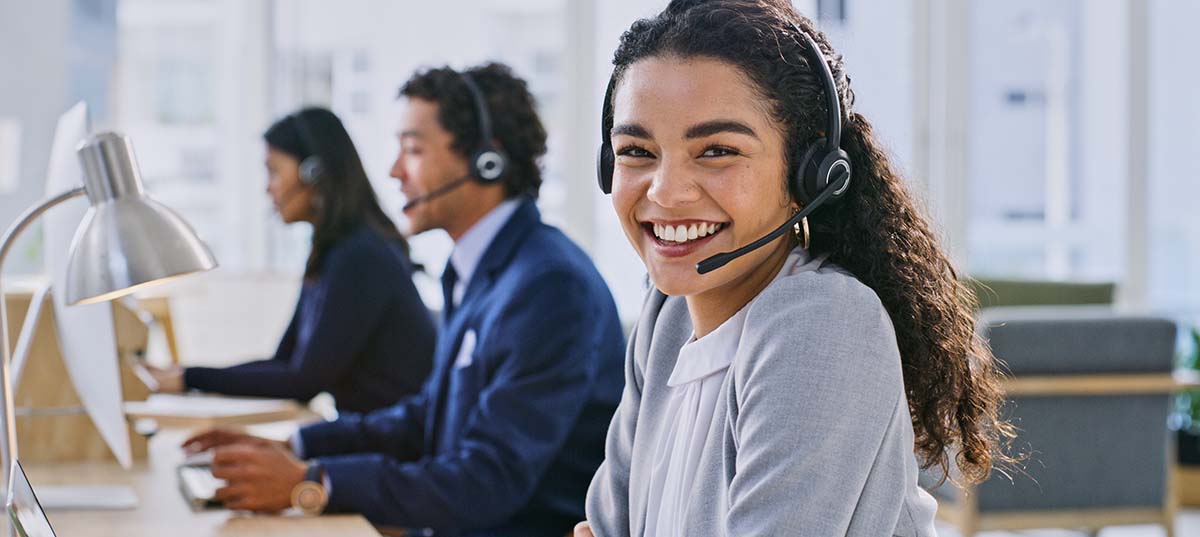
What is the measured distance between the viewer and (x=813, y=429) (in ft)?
3.15

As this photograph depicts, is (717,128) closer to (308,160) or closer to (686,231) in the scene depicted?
(686,231)

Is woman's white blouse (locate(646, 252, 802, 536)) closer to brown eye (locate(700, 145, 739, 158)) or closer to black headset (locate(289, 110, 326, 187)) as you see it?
brown eye (locate(700, 145, 739, 158))

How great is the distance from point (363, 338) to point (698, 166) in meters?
1.64

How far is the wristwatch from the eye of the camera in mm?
1704

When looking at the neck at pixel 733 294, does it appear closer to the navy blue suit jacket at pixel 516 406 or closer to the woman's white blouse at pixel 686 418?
the woman's white blouse at pixel 686 418

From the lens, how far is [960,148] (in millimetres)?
5488

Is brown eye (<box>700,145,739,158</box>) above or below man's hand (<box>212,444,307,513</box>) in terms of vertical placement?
above

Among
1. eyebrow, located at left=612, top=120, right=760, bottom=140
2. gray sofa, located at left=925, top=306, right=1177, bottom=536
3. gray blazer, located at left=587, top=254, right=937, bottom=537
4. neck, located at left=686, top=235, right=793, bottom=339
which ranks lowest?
gray sofa, located at left=925, top=306, right=1177, bottom=536

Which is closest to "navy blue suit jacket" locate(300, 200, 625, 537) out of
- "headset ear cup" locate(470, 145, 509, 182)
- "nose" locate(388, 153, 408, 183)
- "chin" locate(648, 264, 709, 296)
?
"headset ear cup" locate(470, 145, 509, 182)

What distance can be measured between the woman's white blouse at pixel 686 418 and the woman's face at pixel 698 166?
5cm

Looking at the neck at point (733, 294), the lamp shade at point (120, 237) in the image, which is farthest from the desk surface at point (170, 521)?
the neck at point (733, 294)

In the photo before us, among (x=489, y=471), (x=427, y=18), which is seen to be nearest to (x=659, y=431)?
(x=489, y=471)

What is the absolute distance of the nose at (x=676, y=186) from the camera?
43.8 inches

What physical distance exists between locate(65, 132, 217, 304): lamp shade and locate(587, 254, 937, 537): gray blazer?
0.63 m
